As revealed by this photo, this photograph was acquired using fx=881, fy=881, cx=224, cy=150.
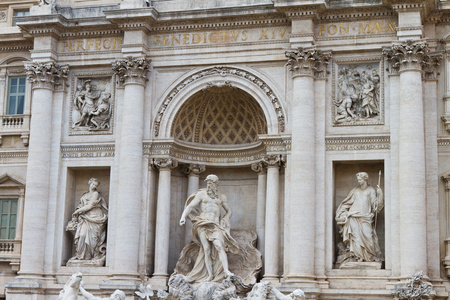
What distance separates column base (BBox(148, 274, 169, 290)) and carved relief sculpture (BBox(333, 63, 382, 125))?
7156 mm

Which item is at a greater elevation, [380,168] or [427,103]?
[427,103]

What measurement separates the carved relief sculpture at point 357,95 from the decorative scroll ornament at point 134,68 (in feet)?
20.3

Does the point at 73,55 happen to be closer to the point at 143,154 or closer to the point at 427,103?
the point at 143,154

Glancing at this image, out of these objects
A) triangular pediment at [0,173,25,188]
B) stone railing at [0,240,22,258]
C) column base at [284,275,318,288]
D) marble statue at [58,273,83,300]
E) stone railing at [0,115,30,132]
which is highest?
stone railing at [0,115,30,132]

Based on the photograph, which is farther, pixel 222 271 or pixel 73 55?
pixel 73 55

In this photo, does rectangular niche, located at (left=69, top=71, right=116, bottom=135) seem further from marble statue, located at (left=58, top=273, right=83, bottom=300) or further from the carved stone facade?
marble statue, located at (left=58, top=273, right=83, bottom=300)

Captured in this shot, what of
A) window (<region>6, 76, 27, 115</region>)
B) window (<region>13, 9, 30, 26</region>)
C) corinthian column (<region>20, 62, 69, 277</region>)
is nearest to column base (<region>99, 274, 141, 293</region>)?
corinthian column (<region>20, 62, 69, 277</region>)

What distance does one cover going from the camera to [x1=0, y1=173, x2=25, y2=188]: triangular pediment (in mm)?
29859

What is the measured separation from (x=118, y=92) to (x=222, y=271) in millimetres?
6819

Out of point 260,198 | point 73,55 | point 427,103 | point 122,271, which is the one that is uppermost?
point 73,55

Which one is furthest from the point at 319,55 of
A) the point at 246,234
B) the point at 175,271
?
the point at 175,271

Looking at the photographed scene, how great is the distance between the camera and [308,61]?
26.8m

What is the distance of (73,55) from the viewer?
29.4m

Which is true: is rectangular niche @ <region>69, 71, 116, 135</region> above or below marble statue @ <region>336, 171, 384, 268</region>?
above
